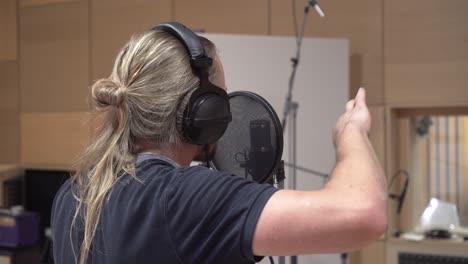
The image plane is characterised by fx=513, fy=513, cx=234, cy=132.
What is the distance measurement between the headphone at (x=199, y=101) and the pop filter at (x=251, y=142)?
15 cm

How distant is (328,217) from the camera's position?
0.70 m

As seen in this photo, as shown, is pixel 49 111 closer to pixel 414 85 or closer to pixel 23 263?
pixel 23 263

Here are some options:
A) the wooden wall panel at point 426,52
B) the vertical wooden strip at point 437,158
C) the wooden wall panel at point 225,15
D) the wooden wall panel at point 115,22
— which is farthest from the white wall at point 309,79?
the wooden wall panel at point 115,22

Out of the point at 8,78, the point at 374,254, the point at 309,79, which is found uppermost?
the point at 8,78

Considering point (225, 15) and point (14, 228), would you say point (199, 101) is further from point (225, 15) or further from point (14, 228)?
point (14, 228)

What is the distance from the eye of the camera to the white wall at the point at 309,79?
108 inches

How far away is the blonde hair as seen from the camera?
0.86 m

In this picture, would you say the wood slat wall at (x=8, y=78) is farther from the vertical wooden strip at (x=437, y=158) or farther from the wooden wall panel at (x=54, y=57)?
the vertical wooden strip at (x=437, y=158)

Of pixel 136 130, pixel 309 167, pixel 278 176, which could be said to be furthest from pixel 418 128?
pixel 136 130

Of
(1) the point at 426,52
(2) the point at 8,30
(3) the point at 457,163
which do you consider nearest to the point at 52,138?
(2) the point at 8,30

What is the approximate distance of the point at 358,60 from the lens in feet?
9.60

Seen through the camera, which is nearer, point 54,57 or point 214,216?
point 214,216

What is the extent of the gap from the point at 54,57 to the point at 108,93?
10.3 ft

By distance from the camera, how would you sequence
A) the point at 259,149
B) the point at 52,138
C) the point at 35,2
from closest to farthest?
the point at 259,149 → the point at 52,138 → the point at 35,2
